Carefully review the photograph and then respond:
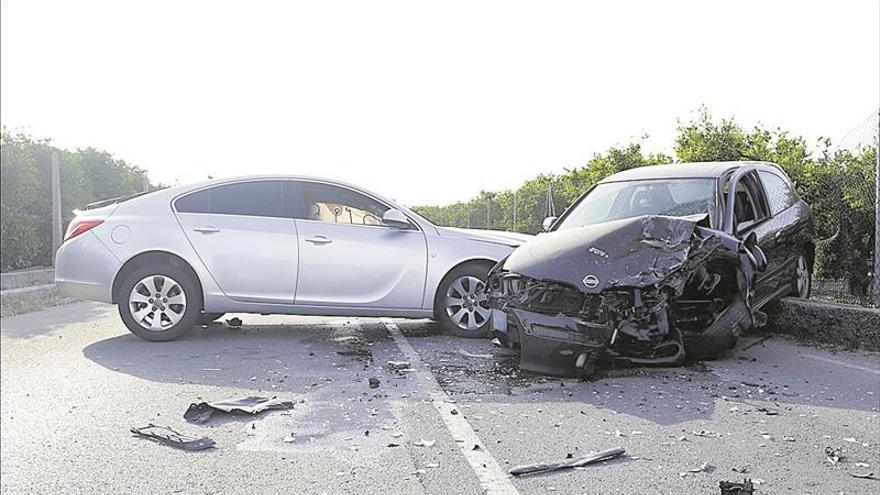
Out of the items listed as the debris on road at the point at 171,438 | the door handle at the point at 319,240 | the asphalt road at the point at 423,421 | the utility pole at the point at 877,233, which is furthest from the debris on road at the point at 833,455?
the door handle at the point at 319,240

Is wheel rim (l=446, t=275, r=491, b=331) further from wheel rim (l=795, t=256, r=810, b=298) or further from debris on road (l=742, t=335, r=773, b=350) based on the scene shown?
wheel rim (l=795, t=256, r=810, b=298)

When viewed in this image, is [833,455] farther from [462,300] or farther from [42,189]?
[42,189]

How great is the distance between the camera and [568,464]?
3.70 meters

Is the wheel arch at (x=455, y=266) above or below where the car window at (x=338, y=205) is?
below

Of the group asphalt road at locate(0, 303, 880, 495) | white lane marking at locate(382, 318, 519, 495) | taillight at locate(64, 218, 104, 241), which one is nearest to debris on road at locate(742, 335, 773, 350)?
asphalt road at locate(0, 303, 880, 495)

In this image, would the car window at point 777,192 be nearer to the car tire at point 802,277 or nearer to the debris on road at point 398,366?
the car tire at point 802,277

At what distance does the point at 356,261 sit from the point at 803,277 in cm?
474

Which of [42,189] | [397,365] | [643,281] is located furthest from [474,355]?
[42,189]

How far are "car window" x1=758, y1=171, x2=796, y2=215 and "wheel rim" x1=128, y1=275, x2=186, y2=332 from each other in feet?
18.9

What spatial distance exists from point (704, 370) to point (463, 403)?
216 centimetres

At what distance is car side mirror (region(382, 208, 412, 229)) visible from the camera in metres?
7.34

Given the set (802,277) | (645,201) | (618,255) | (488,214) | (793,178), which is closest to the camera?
(618,255)

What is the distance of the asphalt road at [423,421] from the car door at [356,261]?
22.4 inches

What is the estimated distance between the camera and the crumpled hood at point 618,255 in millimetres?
5406
